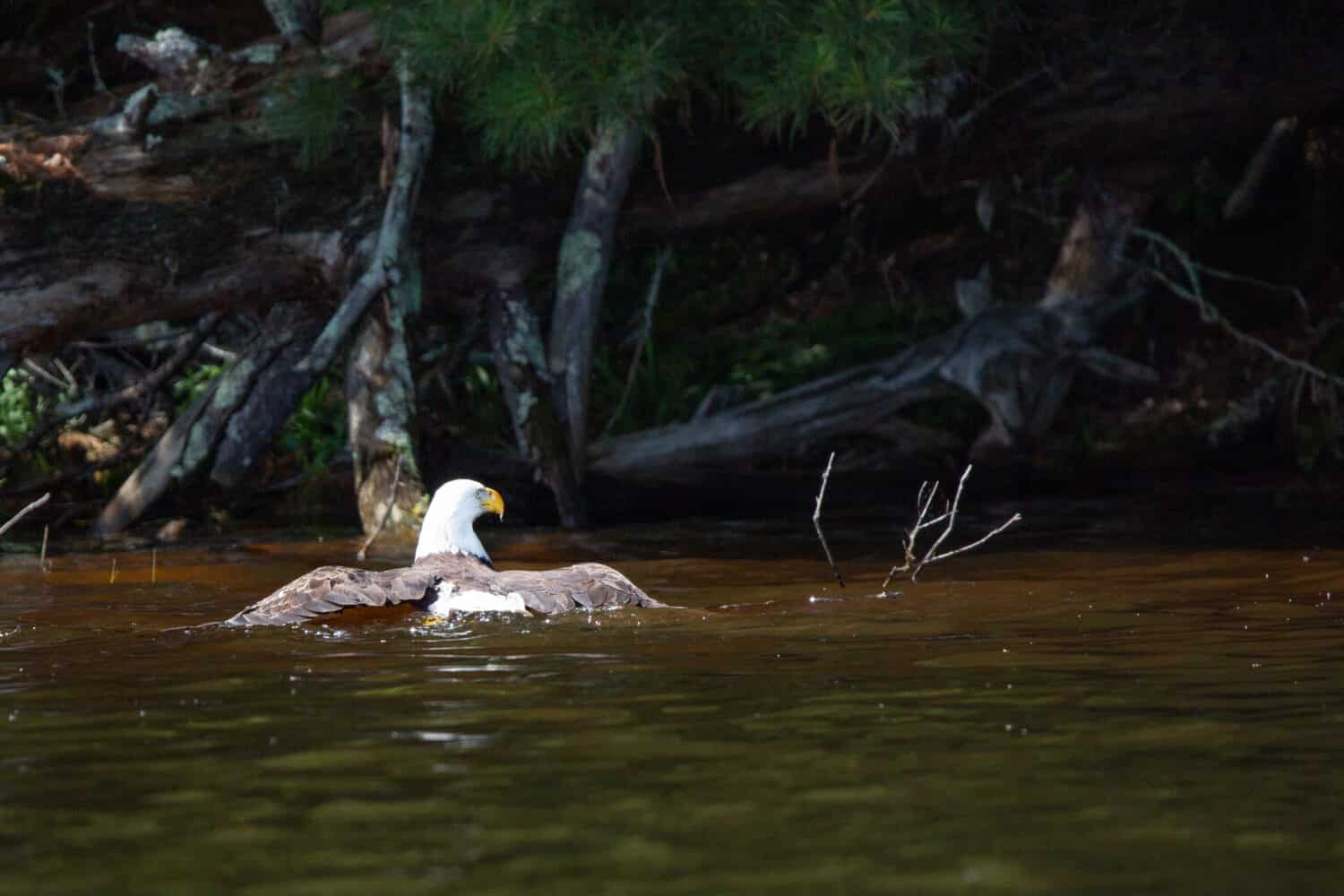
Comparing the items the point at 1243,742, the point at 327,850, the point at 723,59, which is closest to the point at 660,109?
the point at 723,59

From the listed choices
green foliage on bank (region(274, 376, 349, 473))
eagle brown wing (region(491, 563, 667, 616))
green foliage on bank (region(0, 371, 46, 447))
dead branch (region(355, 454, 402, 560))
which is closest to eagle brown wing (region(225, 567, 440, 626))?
eagle brown wing (region(491, 563, 667, 616))

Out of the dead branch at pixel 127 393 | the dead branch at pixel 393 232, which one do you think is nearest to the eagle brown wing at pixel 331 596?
the dead branch at pixel 393 232

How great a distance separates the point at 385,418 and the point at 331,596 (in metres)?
3.80

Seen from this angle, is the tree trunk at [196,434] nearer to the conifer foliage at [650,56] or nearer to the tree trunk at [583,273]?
the tree trunk at [583,273]

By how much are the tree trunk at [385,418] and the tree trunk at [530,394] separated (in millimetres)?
792

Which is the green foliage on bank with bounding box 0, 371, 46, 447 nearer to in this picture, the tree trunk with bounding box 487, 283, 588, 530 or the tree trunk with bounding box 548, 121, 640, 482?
the tree trunk with bounding box 487, 283, 588, 530

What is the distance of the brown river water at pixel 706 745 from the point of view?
132 inches

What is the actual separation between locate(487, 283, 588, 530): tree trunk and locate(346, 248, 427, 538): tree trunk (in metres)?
A: 0.79

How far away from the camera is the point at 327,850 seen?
137 inches

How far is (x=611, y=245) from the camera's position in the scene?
1105 centimetres

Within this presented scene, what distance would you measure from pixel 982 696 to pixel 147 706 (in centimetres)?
233

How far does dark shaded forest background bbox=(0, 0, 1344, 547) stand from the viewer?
9789 millimetres

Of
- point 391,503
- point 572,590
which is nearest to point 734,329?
point 391,503

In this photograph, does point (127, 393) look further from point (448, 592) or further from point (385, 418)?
point (448, 592)
